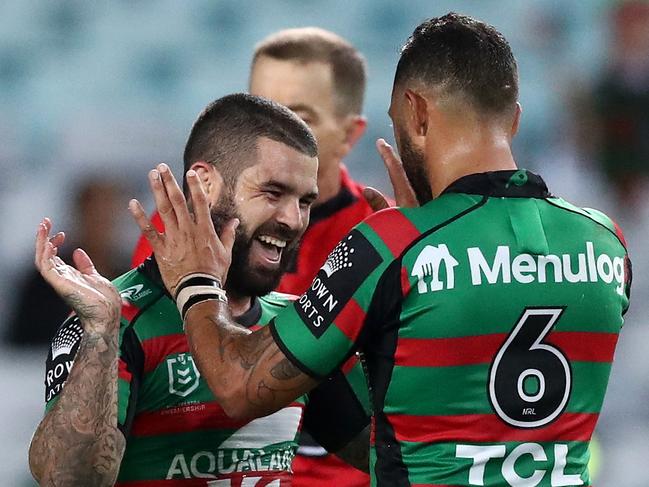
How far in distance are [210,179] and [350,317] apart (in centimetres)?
69

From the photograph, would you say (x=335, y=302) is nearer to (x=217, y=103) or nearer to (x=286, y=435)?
(x=286, y=435)

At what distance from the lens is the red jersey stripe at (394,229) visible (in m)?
2.35

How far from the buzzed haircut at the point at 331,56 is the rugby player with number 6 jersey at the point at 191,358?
5.01 feet

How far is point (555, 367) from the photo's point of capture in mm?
2383

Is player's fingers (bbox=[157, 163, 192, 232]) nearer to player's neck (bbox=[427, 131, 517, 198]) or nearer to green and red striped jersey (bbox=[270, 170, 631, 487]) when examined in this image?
green and red striped jersey (bbox=[270, 170, 631, 487])

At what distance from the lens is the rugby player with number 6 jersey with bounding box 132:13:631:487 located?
233 cm

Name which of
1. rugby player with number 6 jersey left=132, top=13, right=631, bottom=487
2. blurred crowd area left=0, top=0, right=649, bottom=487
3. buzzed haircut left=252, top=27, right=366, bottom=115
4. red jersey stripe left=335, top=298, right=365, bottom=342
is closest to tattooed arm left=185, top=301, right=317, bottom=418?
rugby player with number 6 jersey left=132, top=13, right=631, bottom=487

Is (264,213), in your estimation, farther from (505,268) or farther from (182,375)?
(505,268)

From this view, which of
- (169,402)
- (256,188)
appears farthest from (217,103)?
(169,402)

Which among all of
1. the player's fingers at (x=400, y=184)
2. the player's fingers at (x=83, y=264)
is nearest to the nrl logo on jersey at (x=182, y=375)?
the player's fingers at (x=83, y=264)

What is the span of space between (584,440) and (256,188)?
0.94 meters

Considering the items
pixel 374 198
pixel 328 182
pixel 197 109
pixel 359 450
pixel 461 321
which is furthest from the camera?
pixel 197 109

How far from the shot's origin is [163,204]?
8.51 ft

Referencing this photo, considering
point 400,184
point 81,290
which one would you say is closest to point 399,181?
point 400,184
